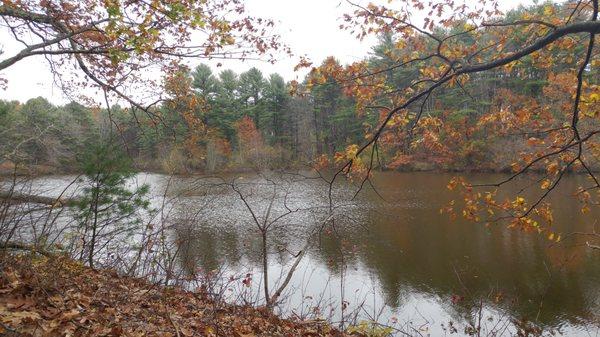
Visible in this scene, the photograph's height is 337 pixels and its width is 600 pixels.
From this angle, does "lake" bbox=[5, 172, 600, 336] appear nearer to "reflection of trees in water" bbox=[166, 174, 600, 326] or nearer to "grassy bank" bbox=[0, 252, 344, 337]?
"reflection of trees in water" bbox=[166, 174, 600, 326]

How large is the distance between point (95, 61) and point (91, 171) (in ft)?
9.54

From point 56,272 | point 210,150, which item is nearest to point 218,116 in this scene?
point 210,150

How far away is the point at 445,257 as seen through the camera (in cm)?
1174

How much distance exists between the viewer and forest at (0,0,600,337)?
3422mm

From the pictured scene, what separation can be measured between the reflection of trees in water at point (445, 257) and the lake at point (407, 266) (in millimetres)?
33

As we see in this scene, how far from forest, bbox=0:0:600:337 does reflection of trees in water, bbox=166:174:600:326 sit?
0.07 meters

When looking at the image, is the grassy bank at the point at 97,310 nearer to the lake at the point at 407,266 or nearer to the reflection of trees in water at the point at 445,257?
the lake at the point at 407,266

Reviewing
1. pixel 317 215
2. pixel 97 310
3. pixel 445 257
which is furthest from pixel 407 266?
pixel 97 310

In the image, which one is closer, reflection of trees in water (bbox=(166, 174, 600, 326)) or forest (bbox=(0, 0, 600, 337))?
forest (bbox=(0, 0, 600, 337))

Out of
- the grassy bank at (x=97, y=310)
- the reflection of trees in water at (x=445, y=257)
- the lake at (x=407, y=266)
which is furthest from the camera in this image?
the reflection of trees in water at (x=445, y=257)

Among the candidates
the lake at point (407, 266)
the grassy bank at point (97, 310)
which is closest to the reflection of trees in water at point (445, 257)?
the lake at point (407, 266)

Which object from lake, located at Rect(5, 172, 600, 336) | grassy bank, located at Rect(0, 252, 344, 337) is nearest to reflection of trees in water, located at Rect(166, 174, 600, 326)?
lake, located at Rect(5, 172, 600, 336)

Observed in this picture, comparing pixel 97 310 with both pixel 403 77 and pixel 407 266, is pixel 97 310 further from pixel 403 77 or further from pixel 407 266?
pixel 407 266

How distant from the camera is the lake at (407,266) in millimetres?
7816
